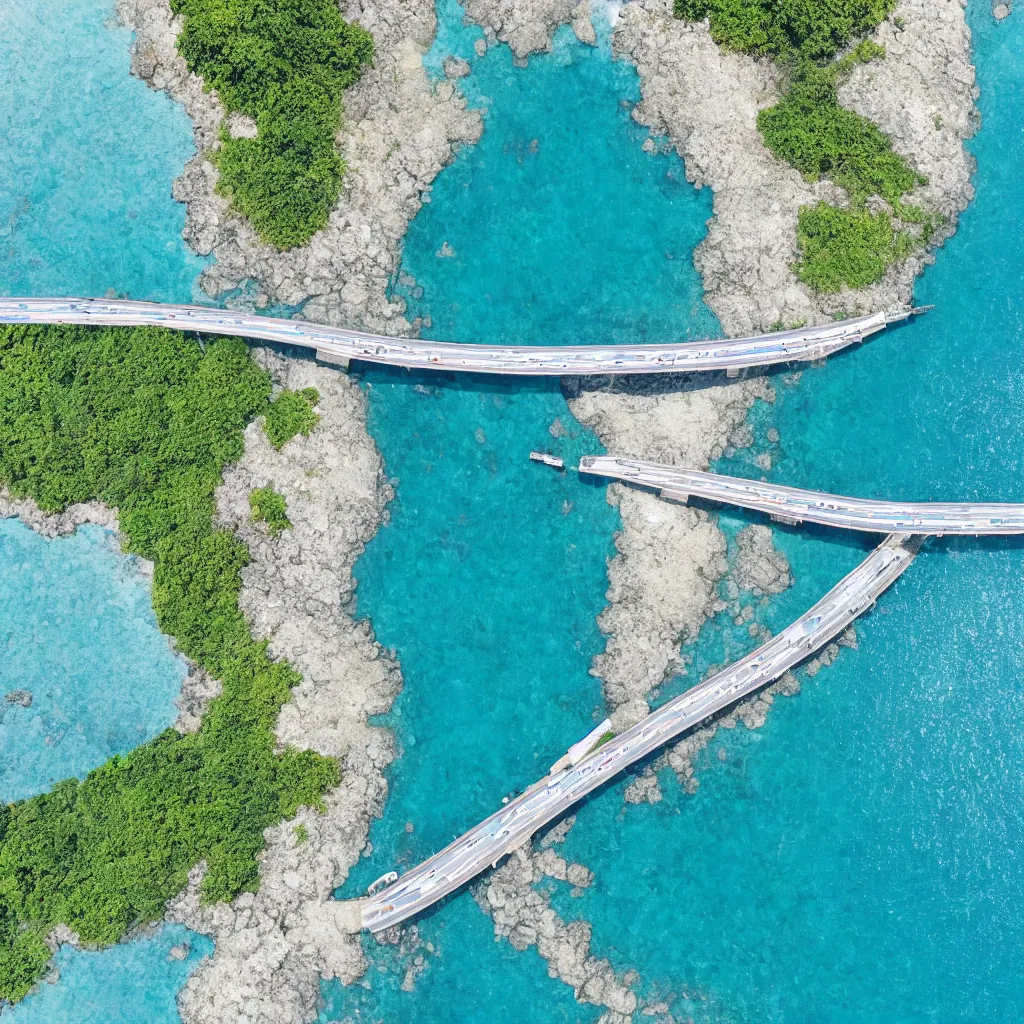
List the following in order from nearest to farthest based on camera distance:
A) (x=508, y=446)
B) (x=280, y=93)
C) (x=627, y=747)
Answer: (x=627, y=747)
(x=280, y=93)
(x=508, y=446)

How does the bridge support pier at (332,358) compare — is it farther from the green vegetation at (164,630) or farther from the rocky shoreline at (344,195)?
the green vegetation at (164,630)

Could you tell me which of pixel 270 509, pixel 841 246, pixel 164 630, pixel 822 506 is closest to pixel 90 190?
pixel 270 509

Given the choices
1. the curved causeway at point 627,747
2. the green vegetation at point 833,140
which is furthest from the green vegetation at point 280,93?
the curved causeway at point 627,747

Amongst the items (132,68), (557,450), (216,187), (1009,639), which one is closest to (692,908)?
(1009,639)

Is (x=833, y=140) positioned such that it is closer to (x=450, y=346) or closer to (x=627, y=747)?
(x=450, y=346)

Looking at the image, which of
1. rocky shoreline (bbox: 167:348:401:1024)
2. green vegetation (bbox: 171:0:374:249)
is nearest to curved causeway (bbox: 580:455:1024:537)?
rocky shoreline (bbox: 167:348:401:1024)

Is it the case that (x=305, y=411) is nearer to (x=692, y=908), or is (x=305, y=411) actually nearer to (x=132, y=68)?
Answer: (x=132, y=68)
